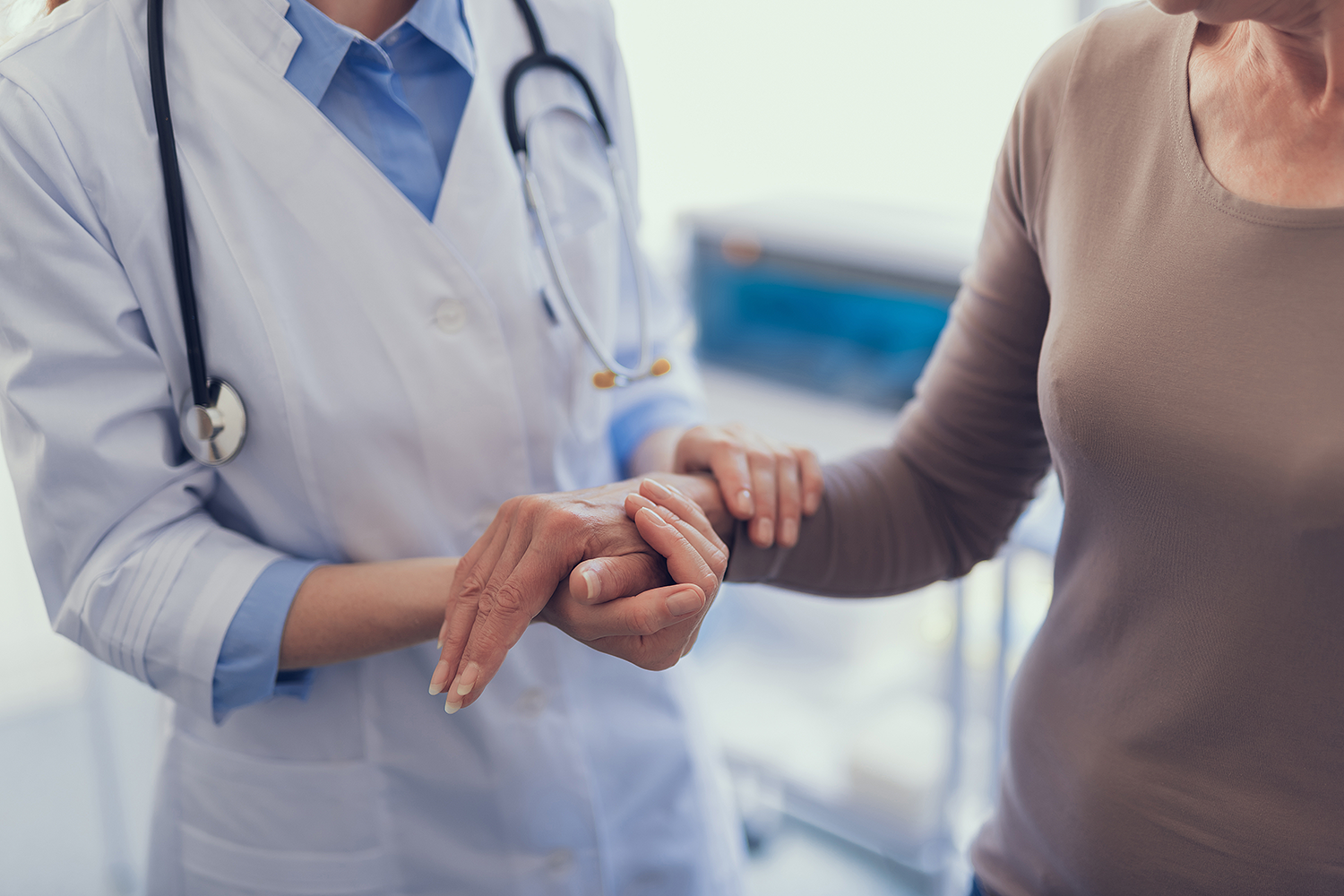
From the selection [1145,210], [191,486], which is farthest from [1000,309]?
[191,486]

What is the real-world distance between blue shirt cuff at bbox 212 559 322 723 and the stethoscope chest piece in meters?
0.10

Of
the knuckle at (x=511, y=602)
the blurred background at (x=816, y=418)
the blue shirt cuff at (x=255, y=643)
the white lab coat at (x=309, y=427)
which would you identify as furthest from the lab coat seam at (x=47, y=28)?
the blurred background at (x=816, y=418)

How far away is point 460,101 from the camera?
891 millimetres

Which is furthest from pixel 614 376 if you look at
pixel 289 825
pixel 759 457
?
pixel 289 825

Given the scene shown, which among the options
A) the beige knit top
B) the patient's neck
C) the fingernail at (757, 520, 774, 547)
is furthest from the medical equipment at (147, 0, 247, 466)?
Result: the patient's neck

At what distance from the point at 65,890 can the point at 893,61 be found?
2078 mm

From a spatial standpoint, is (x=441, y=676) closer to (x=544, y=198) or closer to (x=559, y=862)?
(x=559, y=862)

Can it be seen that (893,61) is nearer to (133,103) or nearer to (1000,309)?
(1000,309)

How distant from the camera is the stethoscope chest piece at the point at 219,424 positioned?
777mm

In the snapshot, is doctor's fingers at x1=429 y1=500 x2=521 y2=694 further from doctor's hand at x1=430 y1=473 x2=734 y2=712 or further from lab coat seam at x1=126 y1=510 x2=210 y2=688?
lab coat seam at x1=126 y1=510 x2=210 y2=688

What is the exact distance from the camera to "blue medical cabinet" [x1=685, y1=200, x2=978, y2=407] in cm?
169

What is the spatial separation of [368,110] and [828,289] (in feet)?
3.57

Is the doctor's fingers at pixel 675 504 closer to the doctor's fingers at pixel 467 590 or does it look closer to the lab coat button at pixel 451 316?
the doctor's fingers at pixel 467 590

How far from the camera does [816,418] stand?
183 centimetres
